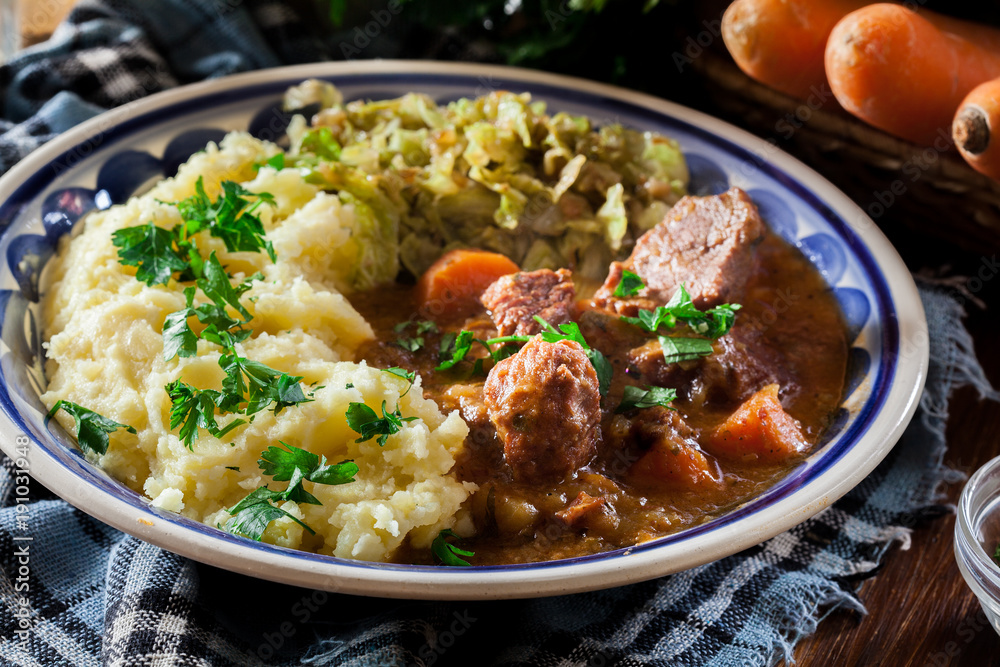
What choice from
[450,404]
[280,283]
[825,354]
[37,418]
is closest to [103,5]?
[280,283]

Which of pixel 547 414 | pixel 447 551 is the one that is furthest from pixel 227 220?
pixel 447 551

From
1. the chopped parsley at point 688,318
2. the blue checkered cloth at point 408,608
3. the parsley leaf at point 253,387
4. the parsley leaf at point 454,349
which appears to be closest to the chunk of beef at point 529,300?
the parsley leaf at point 454,349

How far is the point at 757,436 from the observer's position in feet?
10.6

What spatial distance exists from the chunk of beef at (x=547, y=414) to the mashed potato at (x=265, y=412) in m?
0.20

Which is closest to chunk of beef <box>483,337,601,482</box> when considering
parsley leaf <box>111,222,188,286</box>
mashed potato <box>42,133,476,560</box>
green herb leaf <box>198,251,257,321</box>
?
mashed potato <box>42,133,476,560</box>

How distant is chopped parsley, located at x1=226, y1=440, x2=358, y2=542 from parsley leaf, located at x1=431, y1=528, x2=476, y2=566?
364 millimetres

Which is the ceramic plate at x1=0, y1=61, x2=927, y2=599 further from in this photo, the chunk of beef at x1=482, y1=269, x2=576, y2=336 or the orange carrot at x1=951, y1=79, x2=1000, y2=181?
the chunk of beef at x1=482, y1=269, x2=576, y2=336

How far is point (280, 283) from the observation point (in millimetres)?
3566

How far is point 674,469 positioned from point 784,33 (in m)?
2.67

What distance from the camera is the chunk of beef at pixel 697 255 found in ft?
12.8

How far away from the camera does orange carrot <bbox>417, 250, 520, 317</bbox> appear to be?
4.12 meters

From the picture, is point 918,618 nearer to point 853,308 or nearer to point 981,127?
point 853,308

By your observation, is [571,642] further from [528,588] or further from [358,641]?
[358,641]

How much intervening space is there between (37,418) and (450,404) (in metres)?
1.49
